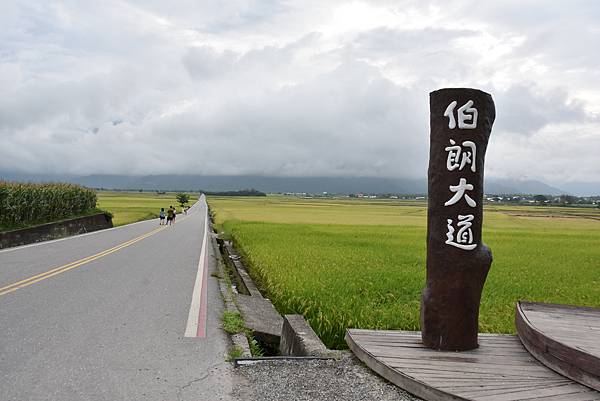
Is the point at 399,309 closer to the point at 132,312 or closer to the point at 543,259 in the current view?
the point at 132,312

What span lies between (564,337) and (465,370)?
1167 millimetres

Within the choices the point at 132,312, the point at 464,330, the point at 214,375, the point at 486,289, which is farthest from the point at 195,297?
the point at 486,289

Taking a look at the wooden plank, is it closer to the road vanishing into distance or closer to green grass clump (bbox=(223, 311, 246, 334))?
the road vanishing into distance

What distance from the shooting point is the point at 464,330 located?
214 inches

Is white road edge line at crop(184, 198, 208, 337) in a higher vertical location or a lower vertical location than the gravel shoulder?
lower

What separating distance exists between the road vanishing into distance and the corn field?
791cm

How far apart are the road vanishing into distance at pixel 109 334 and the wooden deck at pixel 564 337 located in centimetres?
294

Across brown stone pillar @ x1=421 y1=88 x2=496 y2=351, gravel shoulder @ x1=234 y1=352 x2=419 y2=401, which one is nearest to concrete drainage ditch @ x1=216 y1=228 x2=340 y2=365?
gravel shoulder @ x1=234 y1=352 x2=419 y2=401

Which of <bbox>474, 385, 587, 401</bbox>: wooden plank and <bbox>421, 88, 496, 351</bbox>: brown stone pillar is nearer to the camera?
<bbox>474, 385, 587, 401</bbox>: wooden plank

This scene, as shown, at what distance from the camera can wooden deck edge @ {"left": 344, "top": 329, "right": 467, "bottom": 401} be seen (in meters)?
4.17

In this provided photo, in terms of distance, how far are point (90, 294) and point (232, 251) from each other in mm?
12548

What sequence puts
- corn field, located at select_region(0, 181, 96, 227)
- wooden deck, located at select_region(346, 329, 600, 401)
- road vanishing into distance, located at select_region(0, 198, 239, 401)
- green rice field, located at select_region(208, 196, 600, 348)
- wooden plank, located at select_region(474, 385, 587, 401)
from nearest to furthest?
wooden plank, located at select_region(474, 385, 587, 401) < wooden deck, located at select_region(346, 329, 600, 401) < road vanishing into distance, located at select_region(0, 198, 239, 401) < green rice field, located at select_region(208, 196, 600, 348) < corn field, located at select_region(0, 181, 96, 227)

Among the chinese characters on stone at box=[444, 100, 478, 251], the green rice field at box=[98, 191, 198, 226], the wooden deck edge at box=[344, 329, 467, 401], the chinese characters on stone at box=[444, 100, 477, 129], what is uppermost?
the chinese characters on stone at box=[444, 100, 477, 129]

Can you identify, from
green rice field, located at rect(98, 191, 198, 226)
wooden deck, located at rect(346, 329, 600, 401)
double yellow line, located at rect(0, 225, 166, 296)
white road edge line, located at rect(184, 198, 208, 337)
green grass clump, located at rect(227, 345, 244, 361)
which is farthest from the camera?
green rice field, located at rect(98, 191, 198, 226)
